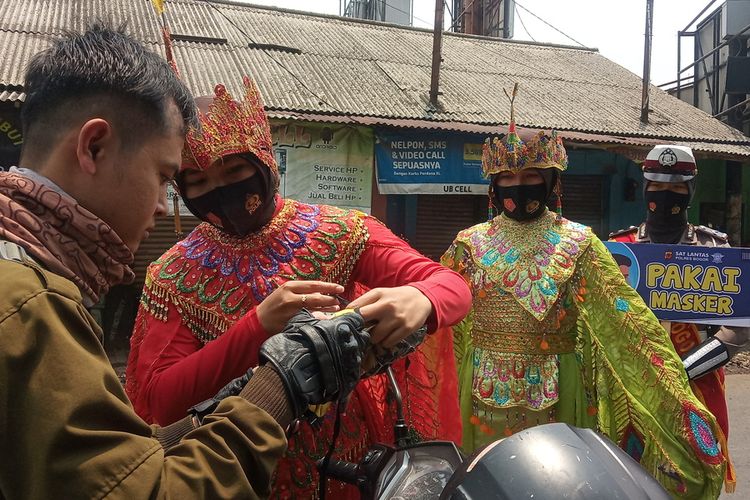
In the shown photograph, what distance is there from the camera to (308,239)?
1.82 metres

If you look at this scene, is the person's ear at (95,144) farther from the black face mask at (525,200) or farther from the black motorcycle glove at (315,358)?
the black face mask at (525,200)

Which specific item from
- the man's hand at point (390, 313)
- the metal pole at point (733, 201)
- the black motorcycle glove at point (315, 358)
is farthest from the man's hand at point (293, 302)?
the metal pole at point (733, 201)

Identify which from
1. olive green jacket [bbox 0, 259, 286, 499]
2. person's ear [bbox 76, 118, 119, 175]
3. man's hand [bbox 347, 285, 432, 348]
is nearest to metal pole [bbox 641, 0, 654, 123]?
man's hand [bbox 347, 285, 432, 348]

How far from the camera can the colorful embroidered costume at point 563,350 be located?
91.9 inches

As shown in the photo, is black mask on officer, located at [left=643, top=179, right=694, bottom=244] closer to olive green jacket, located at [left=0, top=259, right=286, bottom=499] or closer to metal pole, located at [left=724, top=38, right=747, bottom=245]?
olive green jacket, located at [left=0, top=259, right=286, bottom=499]

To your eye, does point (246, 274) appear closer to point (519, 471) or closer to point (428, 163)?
point (519, 471)

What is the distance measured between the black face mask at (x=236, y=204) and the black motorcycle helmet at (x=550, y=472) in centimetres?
96

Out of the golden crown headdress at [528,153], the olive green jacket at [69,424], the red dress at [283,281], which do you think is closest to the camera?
the olive green jacket at [69,424]

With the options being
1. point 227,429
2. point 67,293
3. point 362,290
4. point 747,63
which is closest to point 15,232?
point 67,293

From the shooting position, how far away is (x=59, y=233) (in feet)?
3.00

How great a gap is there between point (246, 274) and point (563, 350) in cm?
173

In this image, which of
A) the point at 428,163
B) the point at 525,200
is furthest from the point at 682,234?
the point at 428,163

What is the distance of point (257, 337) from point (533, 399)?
5.71 feet

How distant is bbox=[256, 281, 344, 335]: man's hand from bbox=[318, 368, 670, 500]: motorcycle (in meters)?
0.36
